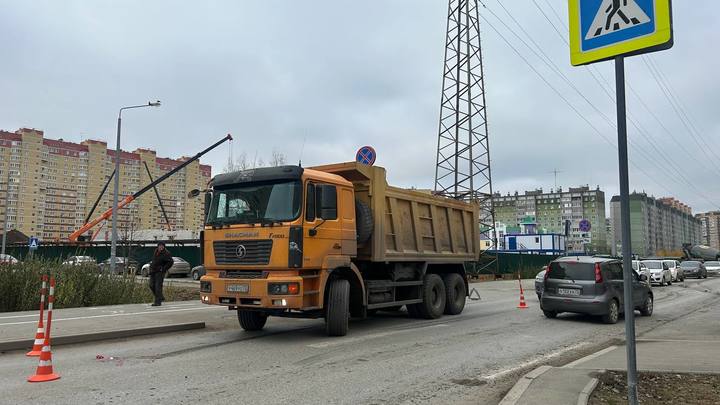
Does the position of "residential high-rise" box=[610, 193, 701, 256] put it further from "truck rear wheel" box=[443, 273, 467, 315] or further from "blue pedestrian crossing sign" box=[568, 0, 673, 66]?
"blue pedestrian crossing sign" box=[568, 0, 673, 66]

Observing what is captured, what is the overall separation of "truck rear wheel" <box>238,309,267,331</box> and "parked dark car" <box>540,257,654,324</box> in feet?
23.0

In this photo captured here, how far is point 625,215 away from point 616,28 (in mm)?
1356

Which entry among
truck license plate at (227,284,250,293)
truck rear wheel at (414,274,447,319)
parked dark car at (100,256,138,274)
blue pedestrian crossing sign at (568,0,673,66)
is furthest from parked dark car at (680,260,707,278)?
blue pedestrian crossing sign at (568,0,673,66)

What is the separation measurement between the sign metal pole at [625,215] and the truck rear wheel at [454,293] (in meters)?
10.0

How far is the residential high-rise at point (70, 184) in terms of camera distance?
2675 inches

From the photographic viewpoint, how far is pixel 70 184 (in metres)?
73.0

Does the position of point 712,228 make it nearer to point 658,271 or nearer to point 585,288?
point 658,271

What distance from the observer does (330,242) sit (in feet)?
31.3

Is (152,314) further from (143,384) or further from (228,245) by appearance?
(143,384)

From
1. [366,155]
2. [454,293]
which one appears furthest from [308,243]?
[454,293]

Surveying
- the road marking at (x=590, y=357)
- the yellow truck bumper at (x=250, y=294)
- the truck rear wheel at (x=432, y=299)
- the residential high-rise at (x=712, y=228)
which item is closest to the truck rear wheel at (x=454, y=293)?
the truck rear wheel at (x=432, y=299)

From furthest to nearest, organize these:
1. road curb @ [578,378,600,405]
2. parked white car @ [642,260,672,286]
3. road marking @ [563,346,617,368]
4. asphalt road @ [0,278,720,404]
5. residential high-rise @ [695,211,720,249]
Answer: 1. residential high-rise @ [695,211,720,249]
2. parked white car @ [642,260,672,286]
3. road marking @ [563,346,617,368]
4. asphalt road @ [0,278,720,404]
5. road curb @ [578,378,600,405]

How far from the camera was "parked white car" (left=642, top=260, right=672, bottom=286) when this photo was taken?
101ft

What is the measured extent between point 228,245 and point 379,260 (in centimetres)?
303
